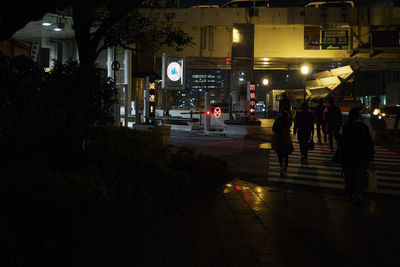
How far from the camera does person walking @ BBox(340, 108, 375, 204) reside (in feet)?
26.8

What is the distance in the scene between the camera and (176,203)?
7559mm

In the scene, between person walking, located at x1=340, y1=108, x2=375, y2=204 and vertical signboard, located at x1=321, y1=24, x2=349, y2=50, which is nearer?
person walking, located at x1=340, y1=108, x2=375, y2=204

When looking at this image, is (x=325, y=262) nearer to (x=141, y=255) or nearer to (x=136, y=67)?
(x=141, y=255)

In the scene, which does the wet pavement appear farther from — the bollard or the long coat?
the long coat

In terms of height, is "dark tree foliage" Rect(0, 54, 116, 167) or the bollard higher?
"dark tree foliage" Rect(0, 54, 116, 167)

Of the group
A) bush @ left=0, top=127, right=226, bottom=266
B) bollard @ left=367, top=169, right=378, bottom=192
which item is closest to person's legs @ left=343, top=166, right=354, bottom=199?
bollard @ left=367, top=169, right=378, bottom=192

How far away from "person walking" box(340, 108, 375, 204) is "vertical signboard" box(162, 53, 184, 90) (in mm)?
13188

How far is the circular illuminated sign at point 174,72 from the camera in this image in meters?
21.1

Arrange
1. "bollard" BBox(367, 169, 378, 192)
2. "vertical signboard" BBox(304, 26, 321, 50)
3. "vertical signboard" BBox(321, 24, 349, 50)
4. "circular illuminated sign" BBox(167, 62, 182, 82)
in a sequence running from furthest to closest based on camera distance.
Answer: "vertical signboard" BBox(304, 26, 321, 50) < "vertical signboard" BBox(321, 24, 349, 50) < "circular illuminated sign" BBox(167, 62, 182, 82) < "bollard" BBox(367, 169, 378, 192)

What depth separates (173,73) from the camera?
21203mm

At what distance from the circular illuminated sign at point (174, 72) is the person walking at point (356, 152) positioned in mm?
13493

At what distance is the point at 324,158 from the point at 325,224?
29.7ft

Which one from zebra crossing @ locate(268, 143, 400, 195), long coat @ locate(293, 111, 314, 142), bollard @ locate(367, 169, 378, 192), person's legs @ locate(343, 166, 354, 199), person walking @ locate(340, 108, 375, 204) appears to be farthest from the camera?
long coat @ locate(293, 111, 314, 142)

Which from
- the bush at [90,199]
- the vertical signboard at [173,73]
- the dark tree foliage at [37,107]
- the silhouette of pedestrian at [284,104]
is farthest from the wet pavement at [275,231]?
the vertical signboard at [173,73]
